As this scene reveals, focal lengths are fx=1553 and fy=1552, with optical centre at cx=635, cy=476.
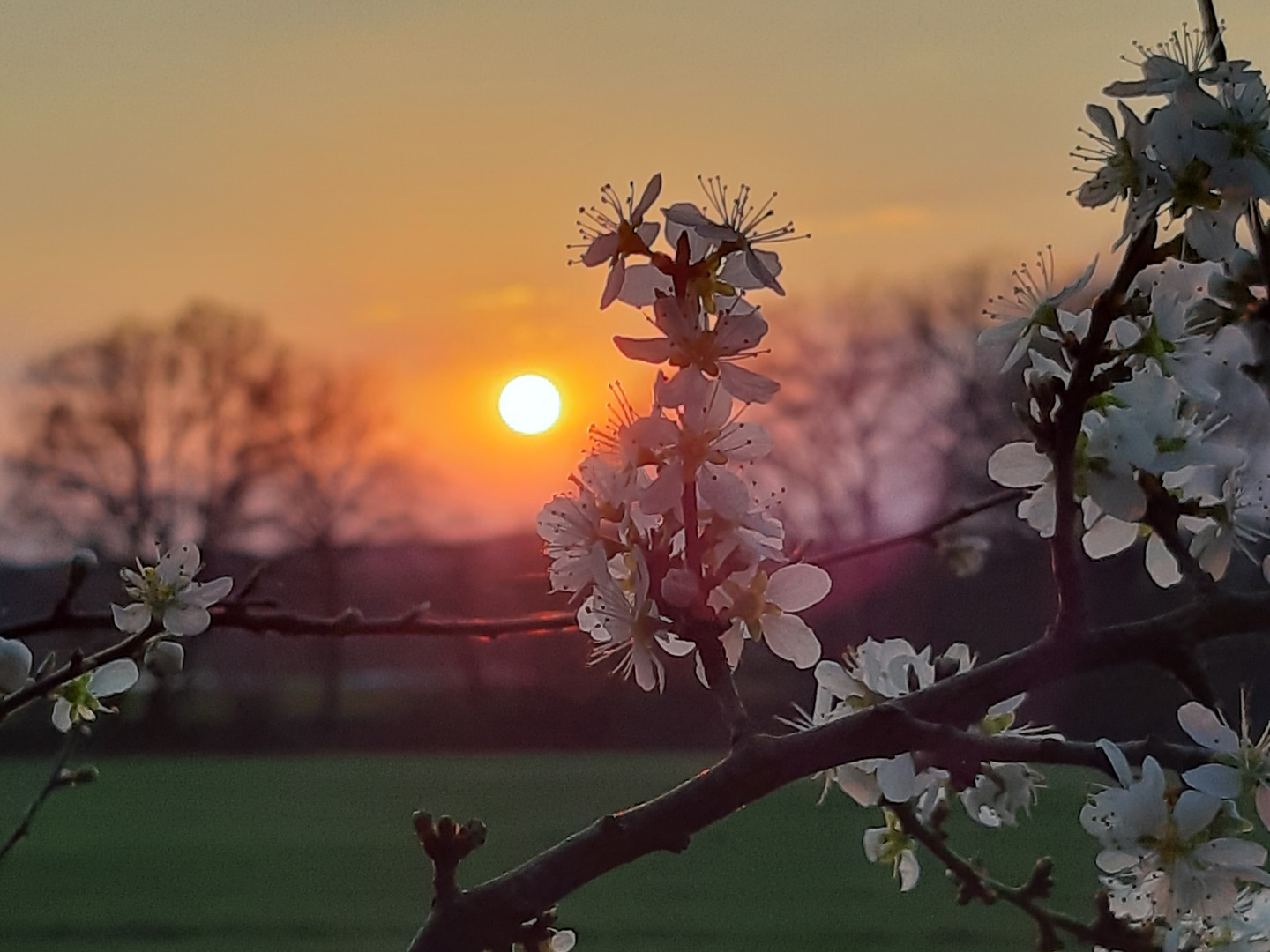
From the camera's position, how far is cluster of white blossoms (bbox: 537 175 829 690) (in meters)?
0.67

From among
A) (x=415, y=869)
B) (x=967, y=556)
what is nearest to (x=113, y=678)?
(x=967, y=556)

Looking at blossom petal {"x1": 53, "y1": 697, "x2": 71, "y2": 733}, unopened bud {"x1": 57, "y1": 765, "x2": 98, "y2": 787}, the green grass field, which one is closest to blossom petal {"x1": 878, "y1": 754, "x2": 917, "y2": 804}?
blossom petal {"x1": 53, "y1": 697, "x2": 71, "y2": 733}

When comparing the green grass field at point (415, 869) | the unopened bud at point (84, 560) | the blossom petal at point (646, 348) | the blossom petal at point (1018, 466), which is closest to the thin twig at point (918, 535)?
the blossom petal at point (1018, 466)

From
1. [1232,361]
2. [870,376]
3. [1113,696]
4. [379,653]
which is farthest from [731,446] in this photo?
[379,653]

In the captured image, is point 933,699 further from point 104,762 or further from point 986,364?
point 104,762

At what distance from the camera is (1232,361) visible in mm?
744

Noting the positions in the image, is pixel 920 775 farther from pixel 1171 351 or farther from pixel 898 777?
pixel 1171 351

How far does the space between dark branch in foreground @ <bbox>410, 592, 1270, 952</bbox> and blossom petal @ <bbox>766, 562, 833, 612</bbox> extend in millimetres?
108

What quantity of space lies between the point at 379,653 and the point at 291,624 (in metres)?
13.7

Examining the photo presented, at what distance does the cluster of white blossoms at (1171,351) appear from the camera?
66 centimetres

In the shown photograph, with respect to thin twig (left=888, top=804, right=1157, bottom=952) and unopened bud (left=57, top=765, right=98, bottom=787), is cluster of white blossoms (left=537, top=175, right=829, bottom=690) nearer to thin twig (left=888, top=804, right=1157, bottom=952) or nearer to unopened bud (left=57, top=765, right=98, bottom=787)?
thin twig (left=888, top=804, right=1157, bottom=952)

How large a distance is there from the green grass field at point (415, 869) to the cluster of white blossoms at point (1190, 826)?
4.65m

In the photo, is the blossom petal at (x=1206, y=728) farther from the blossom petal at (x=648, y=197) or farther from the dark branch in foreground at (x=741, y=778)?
the blossom petal at (x=648, y=197)

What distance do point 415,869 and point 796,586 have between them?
10.5 m
